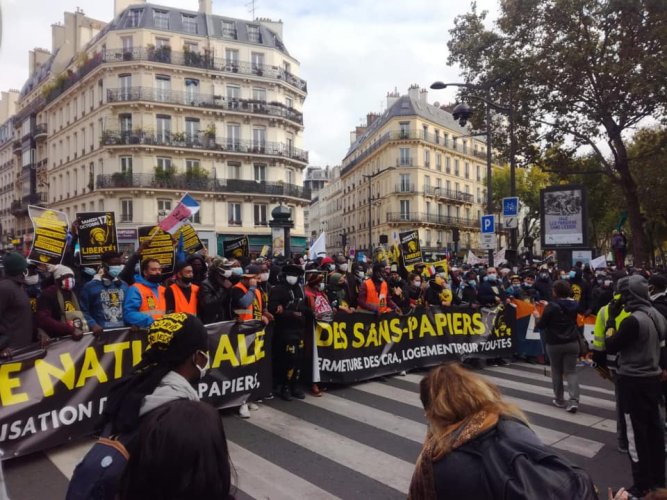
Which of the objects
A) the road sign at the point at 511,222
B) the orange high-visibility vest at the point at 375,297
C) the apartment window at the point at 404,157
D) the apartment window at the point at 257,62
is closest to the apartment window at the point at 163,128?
the apartment window at the point at 257,62

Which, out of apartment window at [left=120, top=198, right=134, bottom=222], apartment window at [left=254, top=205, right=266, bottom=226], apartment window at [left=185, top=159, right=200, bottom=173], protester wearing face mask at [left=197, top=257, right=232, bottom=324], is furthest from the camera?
apartment window at [left=254, top=205, right=266, bottom=226]

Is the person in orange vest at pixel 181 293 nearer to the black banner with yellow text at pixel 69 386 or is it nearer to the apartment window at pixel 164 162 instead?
the black banner with yellow text at pixel 69 386

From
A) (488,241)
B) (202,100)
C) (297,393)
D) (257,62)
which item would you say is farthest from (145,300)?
(257,62)

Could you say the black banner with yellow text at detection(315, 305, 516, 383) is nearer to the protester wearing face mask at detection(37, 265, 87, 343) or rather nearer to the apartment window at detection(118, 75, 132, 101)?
the protester wearing face mask at detection(37, 265, 87, 343)

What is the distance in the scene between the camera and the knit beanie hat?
5.21 m

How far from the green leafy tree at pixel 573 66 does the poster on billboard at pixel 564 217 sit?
4035mm

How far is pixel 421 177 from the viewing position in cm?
5922

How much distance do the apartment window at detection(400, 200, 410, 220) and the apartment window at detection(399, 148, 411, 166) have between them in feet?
14.1

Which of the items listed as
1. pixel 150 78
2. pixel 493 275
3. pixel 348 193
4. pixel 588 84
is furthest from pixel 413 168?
pixel 493 275

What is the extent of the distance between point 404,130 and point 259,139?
22.2m

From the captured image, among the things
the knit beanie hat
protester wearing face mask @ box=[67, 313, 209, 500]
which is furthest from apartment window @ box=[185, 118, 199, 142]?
protester wearing face mask @ box=[67, 313, 209, 500]

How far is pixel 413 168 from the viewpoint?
59.0 metres

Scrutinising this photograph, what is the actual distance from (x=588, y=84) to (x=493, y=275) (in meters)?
11.3

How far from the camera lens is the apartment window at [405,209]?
58906mm
